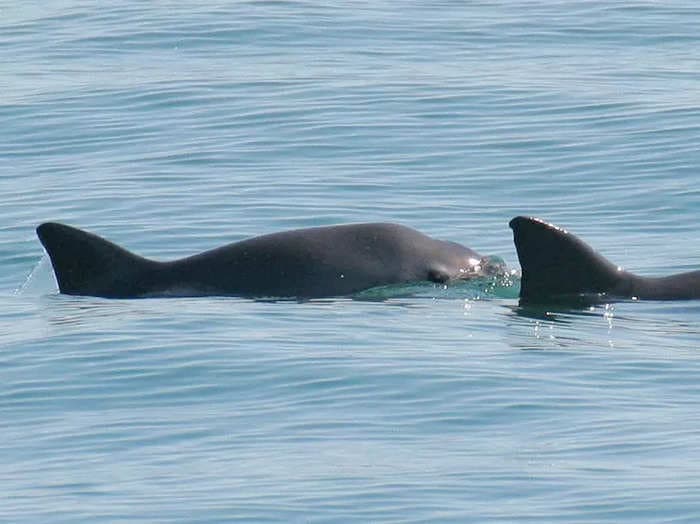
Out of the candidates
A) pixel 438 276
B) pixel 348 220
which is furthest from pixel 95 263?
pixel 348 220

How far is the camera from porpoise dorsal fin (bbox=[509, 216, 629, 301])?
50.9 ft

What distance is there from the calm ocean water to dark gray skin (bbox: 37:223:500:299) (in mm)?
333

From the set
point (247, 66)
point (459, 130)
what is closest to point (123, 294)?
point (459, 130)

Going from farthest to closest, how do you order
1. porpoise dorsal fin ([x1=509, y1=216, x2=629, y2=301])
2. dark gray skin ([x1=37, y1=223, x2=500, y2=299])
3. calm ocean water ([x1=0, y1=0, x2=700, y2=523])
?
dark gray skin ([x1=37, y1=223, x2=500, y2=299]), porpoise dorsal fin ([x1=509, y1=216, x2=629, y2=301]), calm ocean water ([x1=0, y1=0, x2=700, y2=523])

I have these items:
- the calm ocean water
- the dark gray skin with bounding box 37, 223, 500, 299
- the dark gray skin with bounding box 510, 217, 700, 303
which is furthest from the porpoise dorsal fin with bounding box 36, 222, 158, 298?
the dark gray skin with bounding box 510, 217, 700, 303

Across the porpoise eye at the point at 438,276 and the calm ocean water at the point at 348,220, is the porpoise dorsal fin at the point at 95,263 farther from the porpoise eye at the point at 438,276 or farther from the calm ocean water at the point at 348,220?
the porpoise eye at the point at 438,276

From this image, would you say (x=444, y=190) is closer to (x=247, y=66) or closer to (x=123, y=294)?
(x=123, y=294)

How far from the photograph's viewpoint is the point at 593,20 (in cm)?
3400

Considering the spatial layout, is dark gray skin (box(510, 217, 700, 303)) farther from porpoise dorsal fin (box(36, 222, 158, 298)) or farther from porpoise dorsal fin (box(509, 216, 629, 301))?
porpoise dorsal fin (box(36, 222, 158, 298))

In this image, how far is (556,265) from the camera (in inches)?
622

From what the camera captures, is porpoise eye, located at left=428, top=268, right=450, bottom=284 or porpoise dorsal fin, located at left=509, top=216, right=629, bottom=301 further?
porpoise eye, located at left=428, top=268, right=450, bottom=284

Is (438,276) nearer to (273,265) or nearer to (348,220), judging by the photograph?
(273,265)

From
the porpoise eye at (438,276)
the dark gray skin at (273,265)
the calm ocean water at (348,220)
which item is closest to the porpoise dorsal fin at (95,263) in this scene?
the dark gray skin at (273,265)

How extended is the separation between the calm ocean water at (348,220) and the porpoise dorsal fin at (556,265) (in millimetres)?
332
